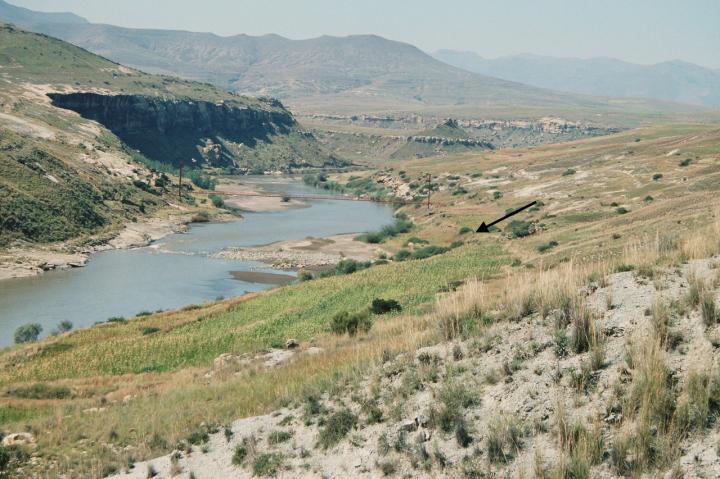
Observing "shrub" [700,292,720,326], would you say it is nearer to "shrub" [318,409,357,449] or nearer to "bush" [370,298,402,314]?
"shrub" [318,409,357,449]

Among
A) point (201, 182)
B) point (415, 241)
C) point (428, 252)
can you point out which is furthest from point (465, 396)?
point (201, 182)

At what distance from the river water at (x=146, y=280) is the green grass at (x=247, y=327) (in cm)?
1703

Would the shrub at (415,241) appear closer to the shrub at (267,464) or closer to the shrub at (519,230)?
the shrub at (519,230)

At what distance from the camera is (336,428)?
511 inches

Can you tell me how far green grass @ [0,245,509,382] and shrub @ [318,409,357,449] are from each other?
1541 cm

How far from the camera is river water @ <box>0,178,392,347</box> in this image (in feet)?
198

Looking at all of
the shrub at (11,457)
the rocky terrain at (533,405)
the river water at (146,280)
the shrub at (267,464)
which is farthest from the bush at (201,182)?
the shrub at (267,464)

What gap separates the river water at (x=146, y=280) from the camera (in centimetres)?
6025

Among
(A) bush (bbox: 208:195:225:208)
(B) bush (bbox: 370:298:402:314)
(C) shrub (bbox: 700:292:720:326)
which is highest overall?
(C) shrub (bbox: 700:292:720:326)

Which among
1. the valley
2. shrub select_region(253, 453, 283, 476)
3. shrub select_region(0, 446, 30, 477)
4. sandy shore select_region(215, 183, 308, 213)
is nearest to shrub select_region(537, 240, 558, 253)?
the valley

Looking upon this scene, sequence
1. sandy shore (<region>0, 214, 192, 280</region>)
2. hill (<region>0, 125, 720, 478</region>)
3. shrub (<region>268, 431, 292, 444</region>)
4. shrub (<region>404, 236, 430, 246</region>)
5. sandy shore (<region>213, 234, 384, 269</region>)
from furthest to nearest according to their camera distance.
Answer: shrub (<region>404, 236, 430, 246</region>) → sandy shore (<region>213, 234, 384, 269</region>) → sandy shore (<region>0, 214, 192, 280</region>) → shrub (<region>268, 431, 292, 444</region>) → hill (<region>0, 125, 720, 478</region>)

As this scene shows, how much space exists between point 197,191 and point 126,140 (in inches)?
2045

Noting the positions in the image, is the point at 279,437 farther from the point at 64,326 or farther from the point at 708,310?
the point at 64,326

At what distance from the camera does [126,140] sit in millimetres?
182500
